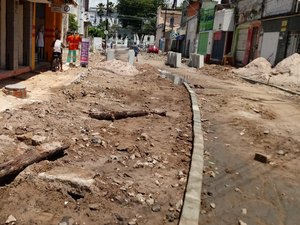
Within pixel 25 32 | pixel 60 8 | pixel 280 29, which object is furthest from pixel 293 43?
pixel 25 32

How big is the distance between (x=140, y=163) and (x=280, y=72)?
15669mm

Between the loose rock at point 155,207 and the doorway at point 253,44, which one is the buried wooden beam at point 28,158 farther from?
the doorway at point 253,44

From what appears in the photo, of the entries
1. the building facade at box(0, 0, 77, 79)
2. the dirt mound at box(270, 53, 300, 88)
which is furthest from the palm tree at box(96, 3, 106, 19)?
the dirt mound at box(270, 53, 300, 88)

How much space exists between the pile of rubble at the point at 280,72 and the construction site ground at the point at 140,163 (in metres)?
7.78

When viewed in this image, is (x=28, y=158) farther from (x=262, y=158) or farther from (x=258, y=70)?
(x=258, y=70)

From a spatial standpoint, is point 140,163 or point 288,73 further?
point 288,73

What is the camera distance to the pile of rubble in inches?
725

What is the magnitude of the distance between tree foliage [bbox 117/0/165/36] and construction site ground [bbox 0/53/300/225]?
3051 inches

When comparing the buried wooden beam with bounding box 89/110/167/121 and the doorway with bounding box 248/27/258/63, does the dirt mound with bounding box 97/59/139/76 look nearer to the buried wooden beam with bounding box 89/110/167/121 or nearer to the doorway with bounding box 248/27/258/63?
the buried wooden beam with bounding box 89/110/167/121

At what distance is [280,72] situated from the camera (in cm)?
1967

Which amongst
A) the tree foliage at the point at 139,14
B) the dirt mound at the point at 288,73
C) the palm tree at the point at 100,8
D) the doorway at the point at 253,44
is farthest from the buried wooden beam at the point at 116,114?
the palm tree at the point at 100,8

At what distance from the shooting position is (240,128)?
8797mm

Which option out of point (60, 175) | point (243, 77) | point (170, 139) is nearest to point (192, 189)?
point (60, 175)

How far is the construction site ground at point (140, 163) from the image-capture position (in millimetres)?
4438
